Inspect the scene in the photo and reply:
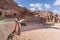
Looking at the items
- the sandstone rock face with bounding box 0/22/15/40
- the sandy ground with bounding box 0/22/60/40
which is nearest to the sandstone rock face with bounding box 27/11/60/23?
the sandy ground with bounding box 0/22/60/40

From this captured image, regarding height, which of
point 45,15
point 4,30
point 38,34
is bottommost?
point 38,34

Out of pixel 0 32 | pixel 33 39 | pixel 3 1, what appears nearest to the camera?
pixel 0 32

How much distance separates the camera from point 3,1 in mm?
25203

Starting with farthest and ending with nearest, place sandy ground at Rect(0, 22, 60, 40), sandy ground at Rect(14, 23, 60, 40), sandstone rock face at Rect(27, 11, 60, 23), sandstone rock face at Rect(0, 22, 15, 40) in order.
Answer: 1. sandstone rock face at Rect(27, 11, 60, 23)
2. sandy ground at Rect(14, 23, 60, 40)
3. sandy ground at Rect(0, 22, 60, 40)
4. sandstone rock face at Rect(0, 22, 15, 40)

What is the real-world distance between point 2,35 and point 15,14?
2299 cm

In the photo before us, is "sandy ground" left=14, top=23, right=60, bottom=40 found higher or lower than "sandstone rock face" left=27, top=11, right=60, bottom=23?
lower

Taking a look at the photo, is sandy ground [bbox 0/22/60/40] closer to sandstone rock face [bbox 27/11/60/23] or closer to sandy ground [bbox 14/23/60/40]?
sandy ground [bbox 14/23/60/40]

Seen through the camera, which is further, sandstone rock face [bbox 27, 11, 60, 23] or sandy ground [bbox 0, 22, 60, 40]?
sandstone rock face [bbox 27, 11, 60, 23]

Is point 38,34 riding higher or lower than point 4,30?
lower

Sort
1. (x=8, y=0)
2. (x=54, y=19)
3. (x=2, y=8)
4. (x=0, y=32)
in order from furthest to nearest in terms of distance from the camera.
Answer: (x=54, y=19), (x=8, y=0), (x=2, y=8), (x=0, y=32)

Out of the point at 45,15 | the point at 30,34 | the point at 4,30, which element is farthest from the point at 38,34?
the point at 45,15

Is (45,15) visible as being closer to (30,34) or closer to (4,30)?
(30,34)

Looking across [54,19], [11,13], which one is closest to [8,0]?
[11,13]

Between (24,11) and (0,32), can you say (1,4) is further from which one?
(0,32)
